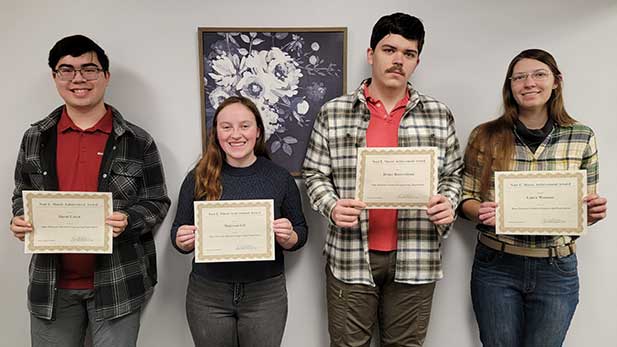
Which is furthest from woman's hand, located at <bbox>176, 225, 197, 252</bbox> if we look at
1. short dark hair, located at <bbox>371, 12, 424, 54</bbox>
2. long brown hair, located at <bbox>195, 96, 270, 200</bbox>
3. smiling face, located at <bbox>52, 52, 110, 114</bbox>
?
short dark hair, located at <bbox>371, 12, 424, 54</bbox>

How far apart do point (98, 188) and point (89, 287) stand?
0.36 metres

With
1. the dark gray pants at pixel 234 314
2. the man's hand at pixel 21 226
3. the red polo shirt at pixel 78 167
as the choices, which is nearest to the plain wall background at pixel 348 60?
the red polo shirt at pixel 78 167

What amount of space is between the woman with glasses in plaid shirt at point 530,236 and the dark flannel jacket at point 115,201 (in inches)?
48.4

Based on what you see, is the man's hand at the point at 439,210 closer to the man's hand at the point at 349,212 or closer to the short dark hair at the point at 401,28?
the man's hand at the point at 349,212

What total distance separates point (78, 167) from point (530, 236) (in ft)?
5.36

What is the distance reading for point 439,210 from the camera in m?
1.54

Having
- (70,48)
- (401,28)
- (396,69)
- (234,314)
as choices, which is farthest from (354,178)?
(70,48)

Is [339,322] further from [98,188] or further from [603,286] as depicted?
[603,286]

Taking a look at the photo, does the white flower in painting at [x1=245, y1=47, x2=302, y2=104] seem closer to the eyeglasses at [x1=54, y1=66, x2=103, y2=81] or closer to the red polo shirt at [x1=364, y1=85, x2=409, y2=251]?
the red polo shirt at [x1=364, y1=85, x2=409, y2=251]

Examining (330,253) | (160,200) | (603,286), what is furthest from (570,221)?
(160,200)

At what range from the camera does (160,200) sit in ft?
6.02

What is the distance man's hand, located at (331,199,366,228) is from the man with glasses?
0.73m

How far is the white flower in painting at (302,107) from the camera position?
6.31ft

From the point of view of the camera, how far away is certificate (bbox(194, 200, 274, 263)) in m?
1.54
